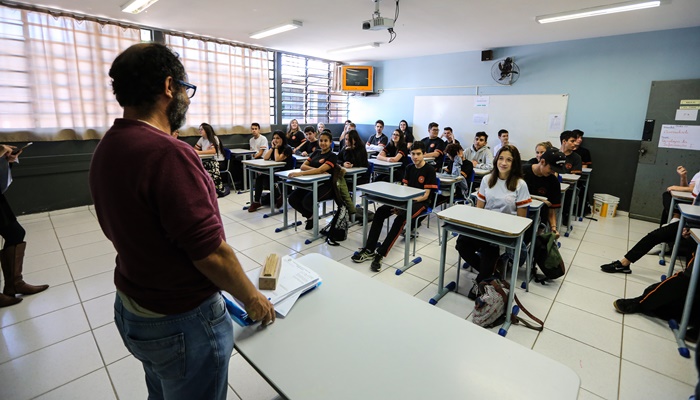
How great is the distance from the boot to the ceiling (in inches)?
127

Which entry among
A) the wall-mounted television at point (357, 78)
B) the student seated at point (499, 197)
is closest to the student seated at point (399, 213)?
the student seated at point (499, 197)

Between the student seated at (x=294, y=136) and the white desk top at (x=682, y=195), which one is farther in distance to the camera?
the student seated at (x=294, y=136)

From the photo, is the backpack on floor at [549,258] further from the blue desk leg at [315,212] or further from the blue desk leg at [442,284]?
the blue desk leg at [315,212]

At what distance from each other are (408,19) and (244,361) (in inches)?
183

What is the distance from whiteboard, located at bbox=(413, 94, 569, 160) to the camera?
20.1 ft

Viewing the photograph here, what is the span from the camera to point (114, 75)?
842 mm

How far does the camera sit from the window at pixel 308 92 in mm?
7789

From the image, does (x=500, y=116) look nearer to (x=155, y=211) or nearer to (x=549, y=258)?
(x=549, y=258)

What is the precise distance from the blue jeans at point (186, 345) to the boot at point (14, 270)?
2.54 m

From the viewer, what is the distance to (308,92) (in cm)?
838

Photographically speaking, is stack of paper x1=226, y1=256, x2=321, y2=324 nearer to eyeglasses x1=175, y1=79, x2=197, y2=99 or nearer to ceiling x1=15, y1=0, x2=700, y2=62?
eyeglasses x1=175, y1=79, x2=197, y2=99

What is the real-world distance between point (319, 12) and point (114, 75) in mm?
4270

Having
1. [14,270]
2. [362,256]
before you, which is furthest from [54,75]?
[362,256]

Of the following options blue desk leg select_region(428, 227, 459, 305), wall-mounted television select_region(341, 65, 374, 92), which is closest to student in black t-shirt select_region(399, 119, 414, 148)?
wall-mounted television select_region(341, 65, 374, 92)
